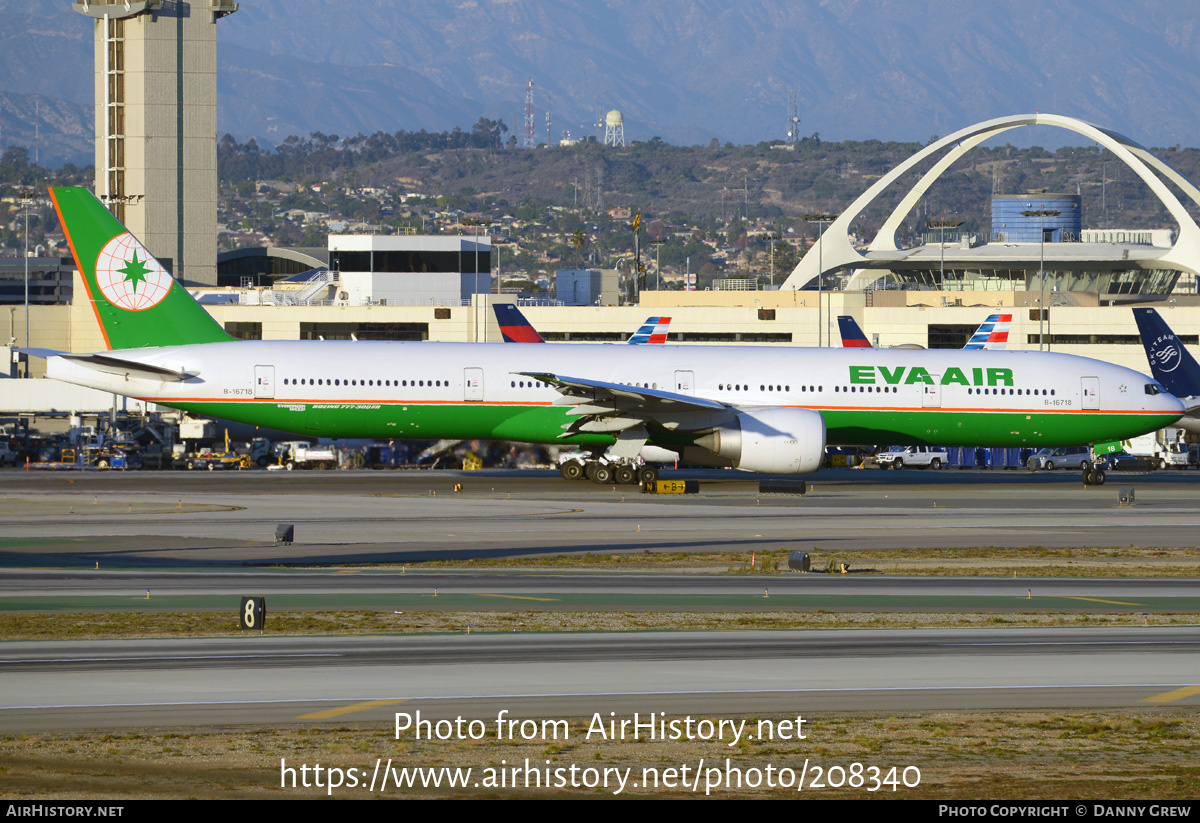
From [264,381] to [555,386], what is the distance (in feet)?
30.0

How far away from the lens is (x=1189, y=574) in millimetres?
26203

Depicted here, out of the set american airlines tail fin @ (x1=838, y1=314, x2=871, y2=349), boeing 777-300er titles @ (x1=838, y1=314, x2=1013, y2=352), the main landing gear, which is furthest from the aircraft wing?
american airlines tail fin @ (x1=838, y1=314, x2=871, y2=349)

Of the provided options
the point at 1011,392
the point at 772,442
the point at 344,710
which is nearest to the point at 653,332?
the point at 1011,392

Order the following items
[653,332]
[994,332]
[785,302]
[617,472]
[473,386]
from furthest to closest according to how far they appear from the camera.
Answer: [785,302]
[994,332]
[653,332]
[617,472]
[473,386]

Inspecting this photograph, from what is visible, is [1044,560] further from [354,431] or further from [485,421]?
[354,431]

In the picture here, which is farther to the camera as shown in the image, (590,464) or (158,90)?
(158,90)

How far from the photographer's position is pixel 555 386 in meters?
41.7

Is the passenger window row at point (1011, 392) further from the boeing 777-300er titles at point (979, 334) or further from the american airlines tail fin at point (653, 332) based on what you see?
the american airlines tail fin at point (653, 332)

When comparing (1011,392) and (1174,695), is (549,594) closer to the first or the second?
(1174,695)

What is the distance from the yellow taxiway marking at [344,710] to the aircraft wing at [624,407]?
26.0m

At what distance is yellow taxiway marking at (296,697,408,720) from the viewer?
1352 cm

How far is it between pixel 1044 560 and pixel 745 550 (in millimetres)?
6058

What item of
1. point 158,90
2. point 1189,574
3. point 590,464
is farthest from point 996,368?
point 158,90

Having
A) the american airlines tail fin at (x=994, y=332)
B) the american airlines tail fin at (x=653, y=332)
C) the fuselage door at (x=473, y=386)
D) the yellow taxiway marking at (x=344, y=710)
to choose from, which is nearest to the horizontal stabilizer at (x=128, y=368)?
the fuselage door at (x=473, y=386)
